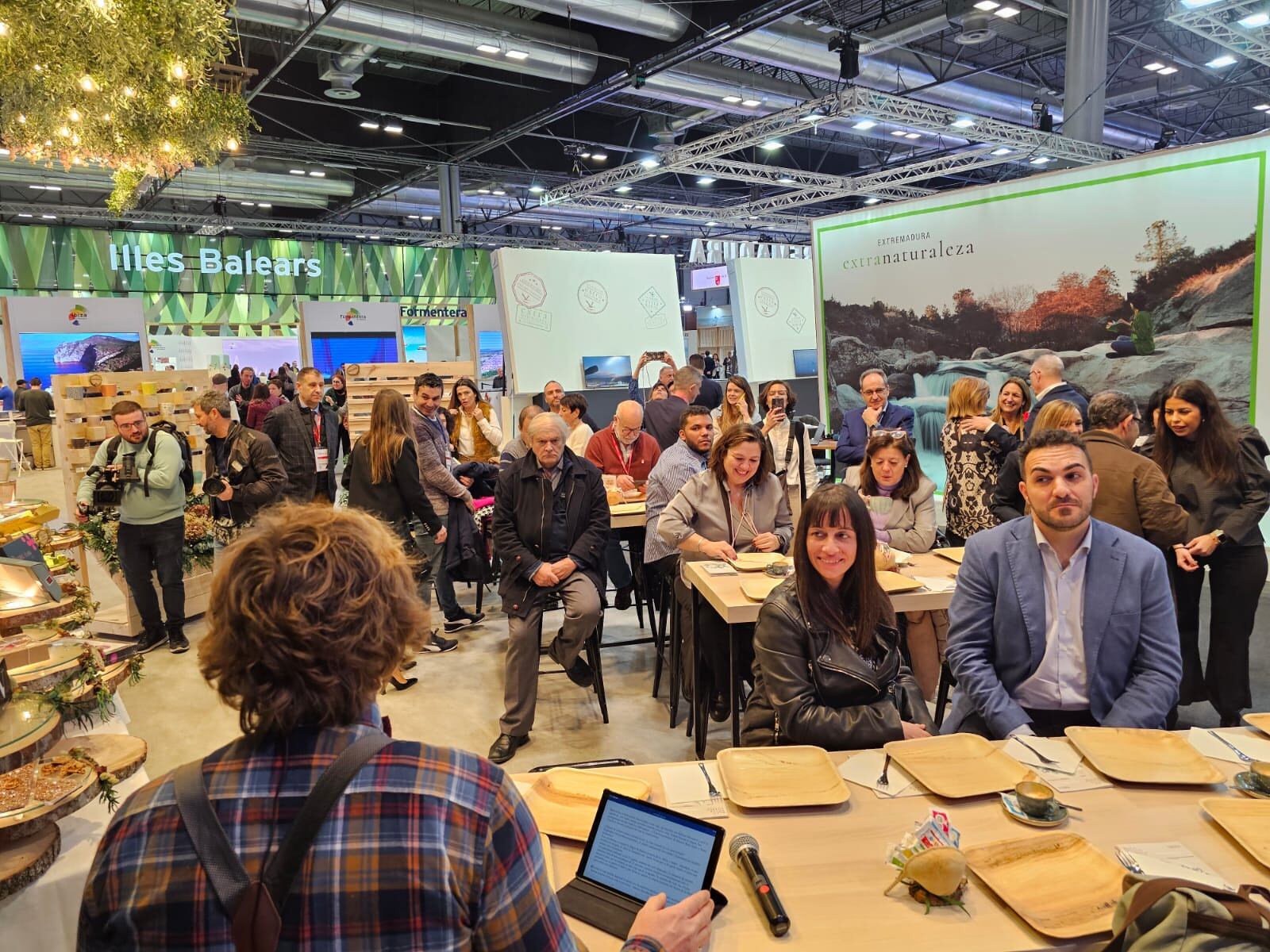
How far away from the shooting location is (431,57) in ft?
35.4

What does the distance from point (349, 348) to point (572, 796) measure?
47.6ft

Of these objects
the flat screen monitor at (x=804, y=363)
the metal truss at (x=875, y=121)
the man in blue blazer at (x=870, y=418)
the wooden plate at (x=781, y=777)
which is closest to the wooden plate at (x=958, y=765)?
the wooden plate at (x=781, y=777)

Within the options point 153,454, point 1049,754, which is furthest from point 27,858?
point 153,454

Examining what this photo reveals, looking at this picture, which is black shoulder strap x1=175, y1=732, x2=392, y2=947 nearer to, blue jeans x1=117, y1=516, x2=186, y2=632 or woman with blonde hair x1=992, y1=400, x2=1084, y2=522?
woman with blonde hair x1=992, y1=400, x2=1084, y2=522

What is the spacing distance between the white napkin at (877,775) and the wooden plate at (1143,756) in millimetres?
435

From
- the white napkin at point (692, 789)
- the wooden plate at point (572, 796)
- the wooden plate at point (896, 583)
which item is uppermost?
the wooden plate at point (896, 583)

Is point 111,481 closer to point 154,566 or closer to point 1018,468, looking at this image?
point 154,566

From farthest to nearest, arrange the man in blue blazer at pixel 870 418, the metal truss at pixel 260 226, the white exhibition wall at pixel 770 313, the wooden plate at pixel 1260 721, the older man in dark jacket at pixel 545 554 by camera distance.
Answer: the metal truss at pixel 260 226
the white exhibition wall at pixel 770 313
the man in blue blazer at pixel 870 418
the older man in dark jacket at pixel 545 554
the wooden plate at pixel 1260 721

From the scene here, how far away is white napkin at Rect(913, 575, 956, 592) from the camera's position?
3.25 m

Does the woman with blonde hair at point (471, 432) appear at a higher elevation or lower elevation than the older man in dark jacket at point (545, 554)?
higher

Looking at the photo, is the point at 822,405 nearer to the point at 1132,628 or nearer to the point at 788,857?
the point at 1132,628

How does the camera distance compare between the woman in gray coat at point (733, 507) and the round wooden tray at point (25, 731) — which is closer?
the round wooden tray at point (25, 731)

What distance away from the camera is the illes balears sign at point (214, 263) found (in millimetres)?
18703

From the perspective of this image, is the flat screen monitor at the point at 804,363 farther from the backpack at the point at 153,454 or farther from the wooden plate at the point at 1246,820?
the wooden plate at the point at 1246,820
